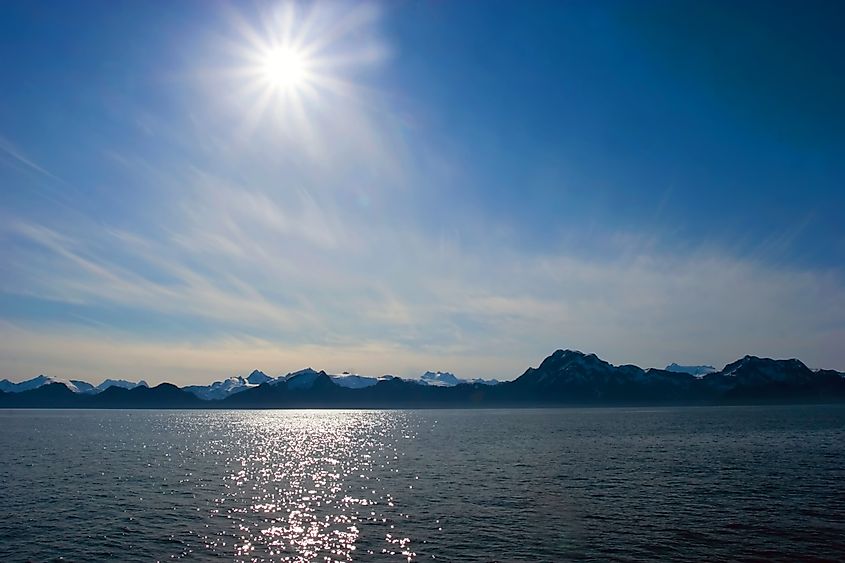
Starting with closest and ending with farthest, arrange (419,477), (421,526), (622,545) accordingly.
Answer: (622,545)
(421,526)
(419,477)

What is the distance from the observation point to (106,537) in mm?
46562

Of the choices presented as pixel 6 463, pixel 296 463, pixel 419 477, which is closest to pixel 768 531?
pixel 419 477

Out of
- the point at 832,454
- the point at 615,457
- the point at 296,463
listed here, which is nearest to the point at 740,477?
the point at 615,457

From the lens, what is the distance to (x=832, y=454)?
99.1 metres

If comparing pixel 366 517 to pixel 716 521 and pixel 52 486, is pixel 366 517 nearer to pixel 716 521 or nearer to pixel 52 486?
pixel 716 521

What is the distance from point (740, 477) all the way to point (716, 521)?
95.8 feet

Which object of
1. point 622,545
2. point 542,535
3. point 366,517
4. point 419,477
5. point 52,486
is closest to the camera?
point 622,545

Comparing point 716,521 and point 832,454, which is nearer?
point 716,521

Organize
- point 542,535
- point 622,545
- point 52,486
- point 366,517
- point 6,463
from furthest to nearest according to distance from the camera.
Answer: point 6,463 → point 52,486 → point 366,517 → point 542,535 → point 622,545

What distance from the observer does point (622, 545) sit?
1672 inches

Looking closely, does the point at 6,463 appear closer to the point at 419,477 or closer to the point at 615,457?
the point at 419,477

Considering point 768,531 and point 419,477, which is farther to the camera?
point 419,477

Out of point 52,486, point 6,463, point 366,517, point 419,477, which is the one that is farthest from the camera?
point 6,463

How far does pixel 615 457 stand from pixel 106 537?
81.6 metres
